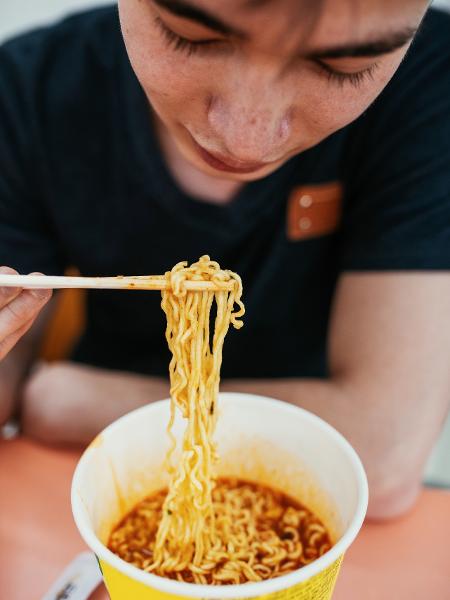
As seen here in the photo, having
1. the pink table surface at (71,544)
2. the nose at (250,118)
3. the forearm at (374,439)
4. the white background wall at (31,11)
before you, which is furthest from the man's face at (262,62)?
the white background wall at (31,11)

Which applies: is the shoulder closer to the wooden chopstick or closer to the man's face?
the man's face

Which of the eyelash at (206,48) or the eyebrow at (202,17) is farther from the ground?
the eyebrow at (202,17)

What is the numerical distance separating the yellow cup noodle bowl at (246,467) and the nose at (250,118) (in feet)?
1.08

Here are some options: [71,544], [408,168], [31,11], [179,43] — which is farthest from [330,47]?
[31,11]

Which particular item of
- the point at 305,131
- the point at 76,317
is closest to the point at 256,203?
the point at 305,131

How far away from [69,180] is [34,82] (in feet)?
0.63

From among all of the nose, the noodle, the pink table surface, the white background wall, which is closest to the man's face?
the nose

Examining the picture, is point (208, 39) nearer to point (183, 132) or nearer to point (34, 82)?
point (183, 132)

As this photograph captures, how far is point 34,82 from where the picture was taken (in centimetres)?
118

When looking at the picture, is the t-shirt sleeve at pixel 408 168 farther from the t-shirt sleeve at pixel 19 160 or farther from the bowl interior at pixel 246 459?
the t-shirt sleeve at pixel 19 160

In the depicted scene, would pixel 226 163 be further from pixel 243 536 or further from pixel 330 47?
pixel 243 536

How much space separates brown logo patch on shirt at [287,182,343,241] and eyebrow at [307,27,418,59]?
576mm

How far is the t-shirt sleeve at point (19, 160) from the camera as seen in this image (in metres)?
1.19

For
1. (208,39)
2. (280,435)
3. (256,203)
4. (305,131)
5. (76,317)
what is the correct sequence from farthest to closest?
(76,317) → (256,203) → (280,435) → (305,131) → (208,39)
